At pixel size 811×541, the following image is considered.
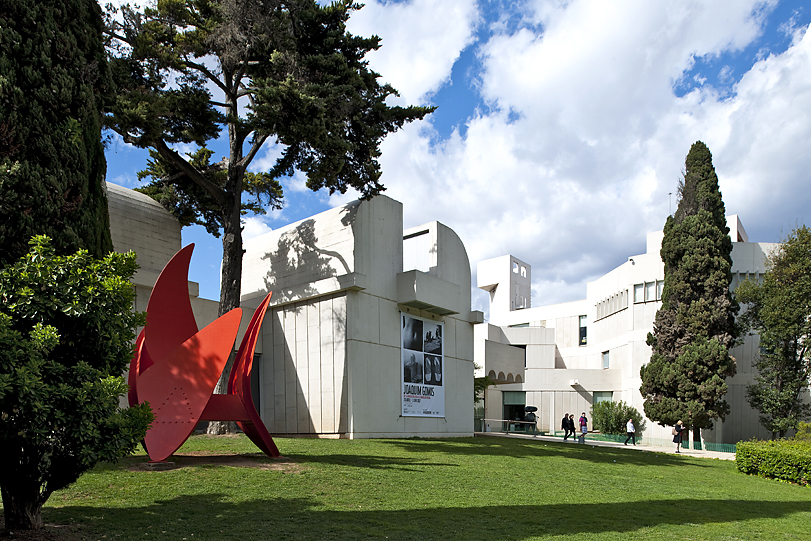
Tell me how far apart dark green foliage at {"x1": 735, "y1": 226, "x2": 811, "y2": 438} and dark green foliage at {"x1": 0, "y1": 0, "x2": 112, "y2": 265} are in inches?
1196

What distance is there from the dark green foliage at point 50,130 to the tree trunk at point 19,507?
234 centimetres

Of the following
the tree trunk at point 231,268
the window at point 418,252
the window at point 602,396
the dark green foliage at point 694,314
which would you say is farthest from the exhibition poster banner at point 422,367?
the window at point 602,396

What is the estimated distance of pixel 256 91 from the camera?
52.0 ft

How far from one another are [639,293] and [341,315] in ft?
80.8

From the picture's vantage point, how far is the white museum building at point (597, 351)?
34.2 m

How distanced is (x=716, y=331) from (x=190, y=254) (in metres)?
28.5

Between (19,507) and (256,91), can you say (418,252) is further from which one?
(19,507)

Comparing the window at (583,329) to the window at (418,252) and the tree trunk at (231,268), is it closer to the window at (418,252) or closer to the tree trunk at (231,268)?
the window at (418,252)

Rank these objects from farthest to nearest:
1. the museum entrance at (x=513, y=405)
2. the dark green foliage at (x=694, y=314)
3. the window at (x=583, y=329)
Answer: the window at (x=583, y=329), the museum entrance at (x=513, y=405), the dark green foliage at (x=694, y=314)

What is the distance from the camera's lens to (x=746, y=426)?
1345 inches

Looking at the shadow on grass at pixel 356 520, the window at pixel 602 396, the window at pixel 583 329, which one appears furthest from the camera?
the window at pixel 583 329

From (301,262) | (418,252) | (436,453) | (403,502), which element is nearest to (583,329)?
(418,252)

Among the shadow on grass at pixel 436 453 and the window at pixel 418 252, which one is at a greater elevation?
the window at pixel 418 252

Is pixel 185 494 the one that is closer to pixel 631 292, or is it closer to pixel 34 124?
pixel 34 124
